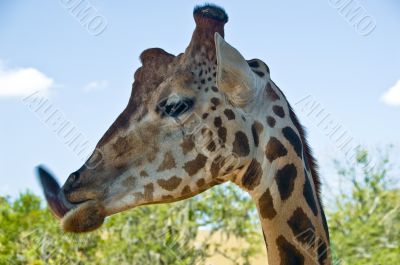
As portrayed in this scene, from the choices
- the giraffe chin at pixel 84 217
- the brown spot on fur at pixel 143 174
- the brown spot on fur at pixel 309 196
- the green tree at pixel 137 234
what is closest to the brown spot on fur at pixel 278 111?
the brown spot on fur at pixel 309 196

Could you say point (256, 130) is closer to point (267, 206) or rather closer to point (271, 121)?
point (271, 121)

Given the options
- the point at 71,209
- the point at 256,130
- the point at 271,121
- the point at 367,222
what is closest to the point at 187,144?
the point at 256,130

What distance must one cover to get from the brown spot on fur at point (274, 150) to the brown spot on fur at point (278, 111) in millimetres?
190

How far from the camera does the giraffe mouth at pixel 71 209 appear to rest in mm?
3338

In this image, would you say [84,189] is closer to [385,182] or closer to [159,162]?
[159,162]

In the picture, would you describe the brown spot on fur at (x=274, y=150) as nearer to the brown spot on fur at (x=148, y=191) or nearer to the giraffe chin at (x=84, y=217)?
the brown spot on fur at (x=148, y=191)

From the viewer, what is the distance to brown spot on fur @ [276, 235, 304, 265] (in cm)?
340

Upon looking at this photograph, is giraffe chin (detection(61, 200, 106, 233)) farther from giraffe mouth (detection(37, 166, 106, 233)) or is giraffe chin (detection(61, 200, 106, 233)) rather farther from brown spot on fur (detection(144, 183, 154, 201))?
brown spot on fur (detection(144, 183, 154, 201))

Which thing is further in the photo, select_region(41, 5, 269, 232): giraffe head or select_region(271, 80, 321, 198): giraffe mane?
select_region(271, 80, 321, 198): giraffe mane

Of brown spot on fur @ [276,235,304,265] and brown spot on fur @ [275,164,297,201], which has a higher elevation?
brown spot on fur @ [275,164,297,201]

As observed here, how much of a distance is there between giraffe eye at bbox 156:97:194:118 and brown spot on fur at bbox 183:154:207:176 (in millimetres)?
279

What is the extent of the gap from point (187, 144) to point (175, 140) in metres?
0.07

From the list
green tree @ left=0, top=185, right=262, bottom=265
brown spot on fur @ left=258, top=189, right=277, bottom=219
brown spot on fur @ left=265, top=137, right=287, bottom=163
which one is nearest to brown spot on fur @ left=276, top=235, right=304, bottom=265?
brown spot on fur @ left=258, top=189, right=277, bottom=219

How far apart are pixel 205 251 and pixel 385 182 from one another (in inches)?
174
